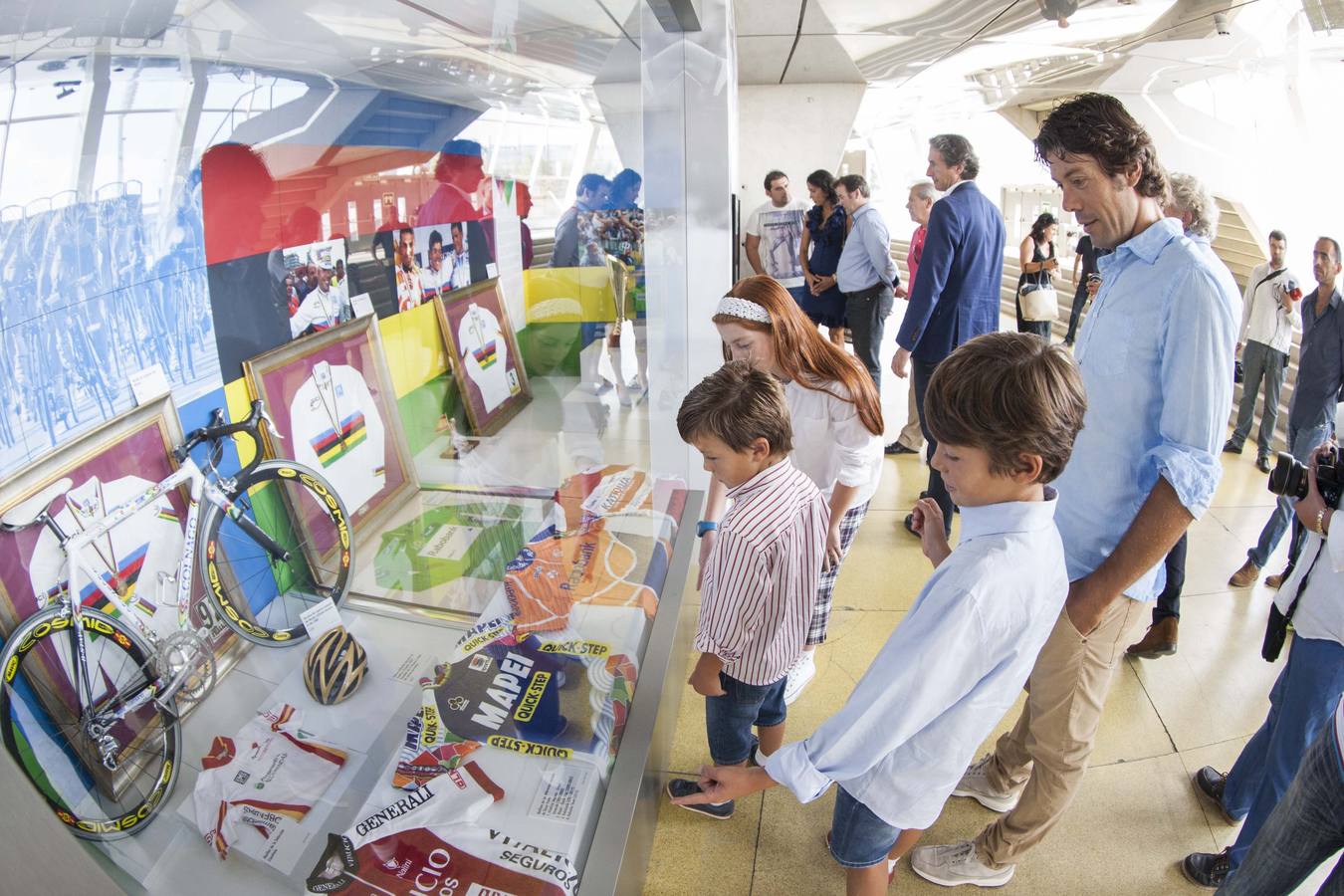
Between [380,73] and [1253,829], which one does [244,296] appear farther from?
[1253,829]

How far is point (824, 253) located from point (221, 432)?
213 inches

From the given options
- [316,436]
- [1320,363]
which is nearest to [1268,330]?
[1320,363]

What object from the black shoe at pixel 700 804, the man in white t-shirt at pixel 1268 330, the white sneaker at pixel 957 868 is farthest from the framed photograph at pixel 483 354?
the man in white t-shirt at pixel 1268 330

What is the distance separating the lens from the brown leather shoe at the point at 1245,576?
3416mm

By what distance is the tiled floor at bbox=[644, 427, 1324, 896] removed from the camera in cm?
200

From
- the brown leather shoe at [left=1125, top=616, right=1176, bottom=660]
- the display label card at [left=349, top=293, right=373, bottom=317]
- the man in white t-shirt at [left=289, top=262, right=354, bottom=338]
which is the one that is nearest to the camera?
the man in white t-shirt at [left=289, top=262, right=354, bottom=338]

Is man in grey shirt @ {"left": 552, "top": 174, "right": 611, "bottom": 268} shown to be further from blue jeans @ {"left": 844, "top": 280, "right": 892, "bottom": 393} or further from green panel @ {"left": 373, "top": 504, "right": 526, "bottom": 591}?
blue jeans @ {"left": 844, "top": 280, "right": 892, "bottom": 393}

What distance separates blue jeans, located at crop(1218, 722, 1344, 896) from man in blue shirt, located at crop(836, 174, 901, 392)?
366 centimetres

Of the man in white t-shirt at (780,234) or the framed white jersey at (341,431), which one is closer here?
the framed white jersey at (341,431)

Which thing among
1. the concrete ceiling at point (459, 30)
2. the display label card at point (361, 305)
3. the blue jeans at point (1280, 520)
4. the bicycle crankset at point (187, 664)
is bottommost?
the blue jeans at point (1280, 520)

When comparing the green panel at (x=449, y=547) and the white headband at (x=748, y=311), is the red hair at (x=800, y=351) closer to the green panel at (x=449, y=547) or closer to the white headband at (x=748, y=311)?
the white headband at (x=748, y=311)

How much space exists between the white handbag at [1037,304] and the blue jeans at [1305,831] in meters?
5.17

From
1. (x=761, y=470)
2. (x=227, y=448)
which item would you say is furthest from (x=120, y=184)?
(x=761, y=470)

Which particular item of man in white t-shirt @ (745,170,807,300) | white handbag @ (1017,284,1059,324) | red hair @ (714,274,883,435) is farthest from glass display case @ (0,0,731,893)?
white handbag @ (1017,284,1059,324)
